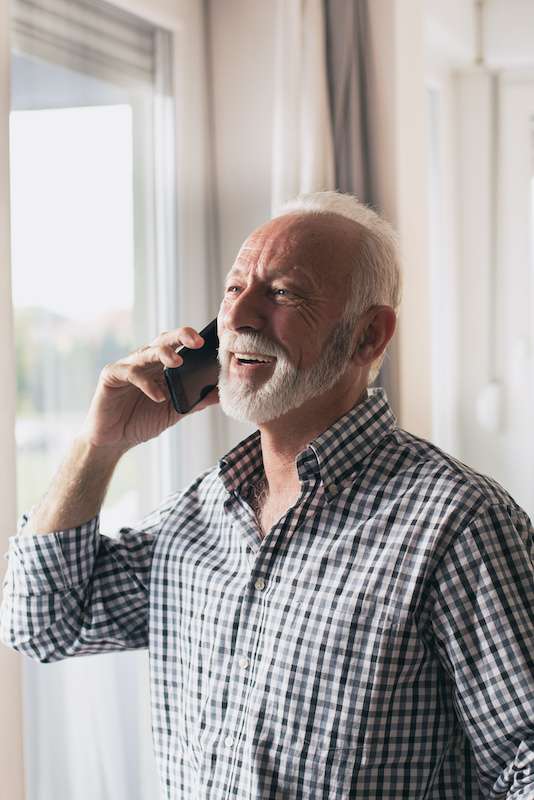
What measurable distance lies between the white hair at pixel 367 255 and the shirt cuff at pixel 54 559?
0.51 meters

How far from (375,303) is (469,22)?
2389 mm

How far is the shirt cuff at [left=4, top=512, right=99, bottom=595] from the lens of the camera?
145 centimetres

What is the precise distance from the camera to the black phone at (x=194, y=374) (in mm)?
1450

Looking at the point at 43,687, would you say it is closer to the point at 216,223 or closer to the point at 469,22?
the point at 216,223

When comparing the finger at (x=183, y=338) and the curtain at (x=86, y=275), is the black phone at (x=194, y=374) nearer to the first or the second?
the finger at (x=183, y=338)

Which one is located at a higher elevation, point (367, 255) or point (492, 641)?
point (367, 255)

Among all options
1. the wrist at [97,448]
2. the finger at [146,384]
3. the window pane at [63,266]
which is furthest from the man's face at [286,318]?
the window pane at [63,266]

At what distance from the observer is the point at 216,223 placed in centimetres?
257

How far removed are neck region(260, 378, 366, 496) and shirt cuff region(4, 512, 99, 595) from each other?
30 centimetres

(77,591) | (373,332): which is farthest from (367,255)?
(77,591)

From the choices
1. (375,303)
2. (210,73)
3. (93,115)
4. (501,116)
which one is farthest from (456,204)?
(375,303)

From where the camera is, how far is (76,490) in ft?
4.89

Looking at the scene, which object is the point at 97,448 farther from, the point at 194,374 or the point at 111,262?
the point at 111,262

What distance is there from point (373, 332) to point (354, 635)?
1.44 ft
